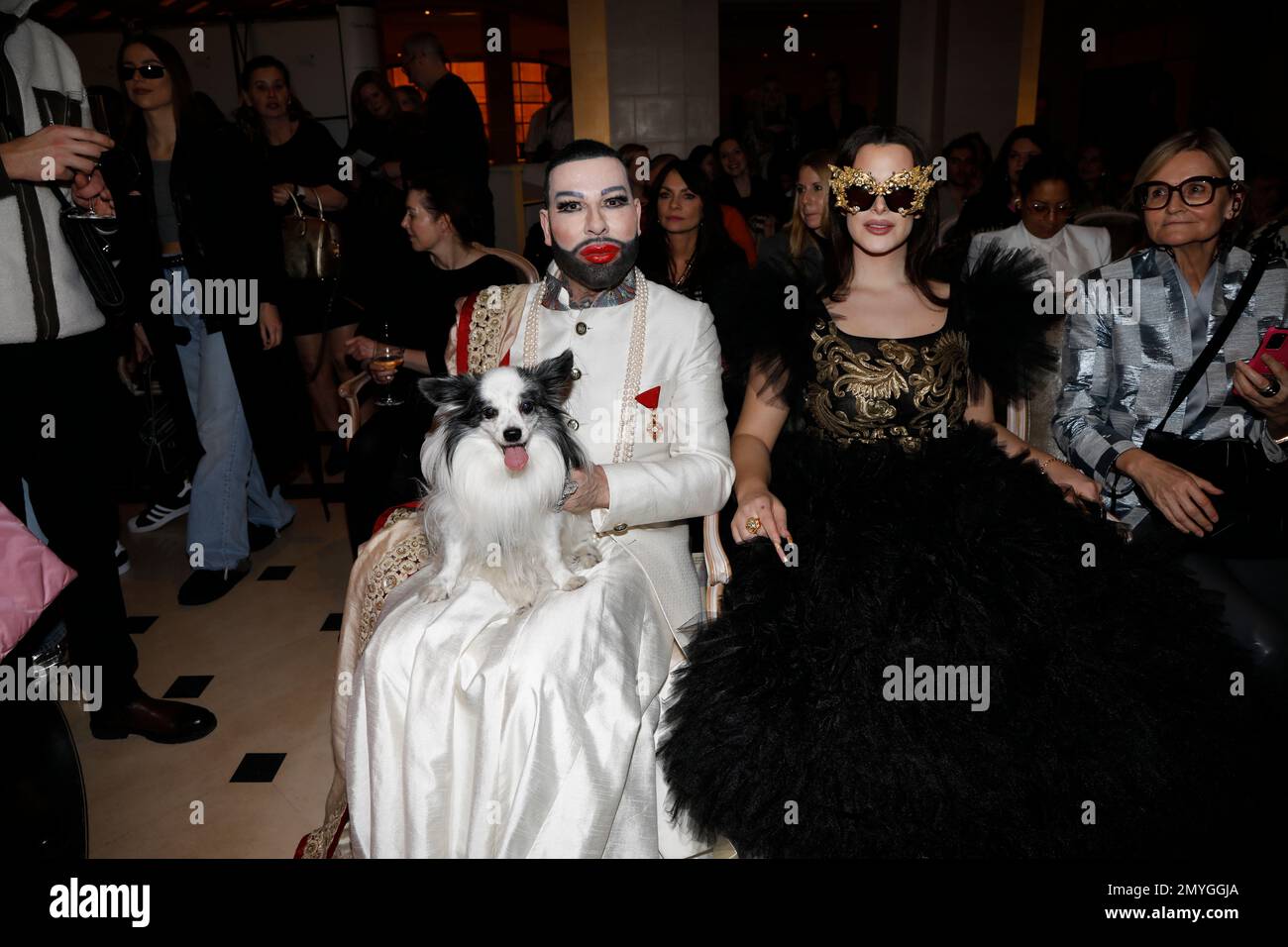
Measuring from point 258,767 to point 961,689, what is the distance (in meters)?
2.55

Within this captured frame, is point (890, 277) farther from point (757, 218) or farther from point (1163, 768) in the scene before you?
point (757, 218)

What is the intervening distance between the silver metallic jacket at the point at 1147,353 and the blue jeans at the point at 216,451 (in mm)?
3758

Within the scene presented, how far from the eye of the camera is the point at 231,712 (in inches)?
137

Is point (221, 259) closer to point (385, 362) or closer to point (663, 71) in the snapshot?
point (385, 362)

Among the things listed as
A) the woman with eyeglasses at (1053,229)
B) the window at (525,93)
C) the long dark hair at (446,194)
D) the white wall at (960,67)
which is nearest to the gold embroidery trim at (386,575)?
the long dark hair at (446,194)

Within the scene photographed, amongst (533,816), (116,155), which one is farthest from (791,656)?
(116,155)

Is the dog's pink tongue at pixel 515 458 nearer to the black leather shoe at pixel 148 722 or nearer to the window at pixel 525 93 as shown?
the black leather shoe at pixel 148 722

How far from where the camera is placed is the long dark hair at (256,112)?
5238 mm

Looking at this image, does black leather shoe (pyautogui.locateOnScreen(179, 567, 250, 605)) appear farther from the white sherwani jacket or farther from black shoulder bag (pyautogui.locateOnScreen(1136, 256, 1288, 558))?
black shoulder bag (pyautogui.locateOnScreen(1136, 256, 1288, 558))

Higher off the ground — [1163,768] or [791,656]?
[791,656]

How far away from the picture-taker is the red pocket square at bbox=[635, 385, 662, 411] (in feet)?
8.32

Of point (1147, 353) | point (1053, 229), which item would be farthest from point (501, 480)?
point (1053, 229)
